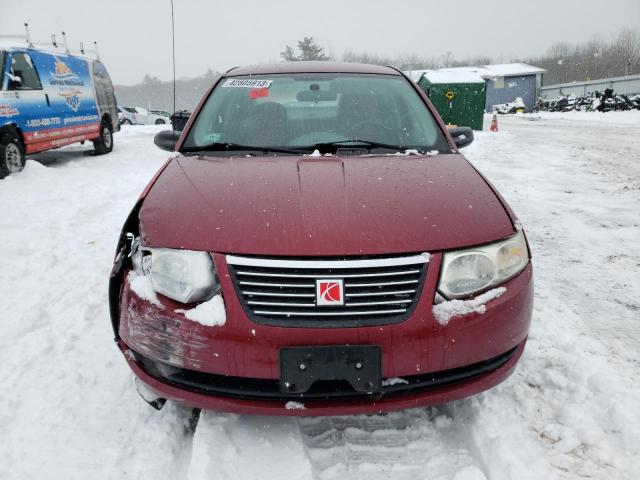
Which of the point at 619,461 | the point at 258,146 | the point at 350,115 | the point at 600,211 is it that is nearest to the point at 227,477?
the point at 619,461

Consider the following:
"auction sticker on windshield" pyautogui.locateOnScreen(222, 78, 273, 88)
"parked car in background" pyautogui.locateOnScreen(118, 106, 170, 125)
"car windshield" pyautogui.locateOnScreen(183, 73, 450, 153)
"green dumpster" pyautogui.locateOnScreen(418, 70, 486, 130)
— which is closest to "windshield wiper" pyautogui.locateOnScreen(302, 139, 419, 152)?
"car windshield" pyautogui.locateOnScreen(183, 73, 450, 153)

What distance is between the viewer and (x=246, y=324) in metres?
1.56

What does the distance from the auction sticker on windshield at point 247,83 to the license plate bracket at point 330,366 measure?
1935mm

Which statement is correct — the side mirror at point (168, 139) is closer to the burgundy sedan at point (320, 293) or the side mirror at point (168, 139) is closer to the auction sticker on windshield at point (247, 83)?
the auction sticker on windshield at point (247, 83)

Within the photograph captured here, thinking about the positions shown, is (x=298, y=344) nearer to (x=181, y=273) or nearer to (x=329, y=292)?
(x=329, y=292)

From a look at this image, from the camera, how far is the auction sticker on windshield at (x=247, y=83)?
2938mm

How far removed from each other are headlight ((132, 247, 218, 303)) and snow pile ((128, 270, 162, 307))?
20 mm

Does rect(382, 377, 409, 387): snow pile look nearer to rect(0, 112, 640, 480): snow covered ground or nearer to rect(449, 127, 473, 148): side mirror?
rect(0, 112, 640, 480): snow covered ground

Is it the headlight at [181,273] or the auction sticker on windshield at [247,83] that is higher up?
the auction sticker on windshield at [247,83]

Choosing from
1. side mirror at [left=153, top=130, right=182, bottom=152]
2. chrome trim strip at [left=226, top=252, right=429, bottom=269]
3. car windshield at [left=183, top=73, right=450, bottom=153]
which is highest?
car windshield at [left=183, top=73, right=450, bottom=153]

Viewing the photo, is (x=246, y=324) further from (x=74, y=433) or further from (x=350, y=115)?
(x=350, y=115)

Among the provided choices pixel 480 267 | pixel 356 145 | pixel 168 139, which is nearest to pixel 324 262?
pixel 480 267

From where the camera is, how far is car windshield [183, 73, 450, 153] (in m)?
2.58

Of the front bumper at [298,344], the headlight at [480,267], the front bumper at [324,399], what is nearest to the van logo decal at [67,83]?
the front bumper at [298,344]
